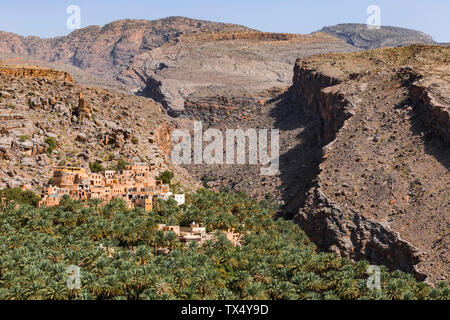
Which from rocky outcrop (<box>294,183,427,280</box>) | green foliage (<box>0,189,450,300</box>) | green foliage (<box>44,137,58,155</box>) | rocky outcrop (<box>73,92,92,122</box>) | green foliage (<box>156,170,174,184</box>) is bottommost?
rocky outcrop (<box>294,183,427,280</box>)

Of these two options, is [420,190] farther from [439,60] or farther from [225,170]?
[225,170]

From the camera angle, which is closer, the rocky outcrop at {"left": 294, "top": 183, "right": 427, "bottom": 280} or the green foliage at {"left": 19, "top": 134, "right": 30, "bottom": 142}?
the rocky outcrop at {"left": 294, "top": 183, "right": 427, "bottom": 280}

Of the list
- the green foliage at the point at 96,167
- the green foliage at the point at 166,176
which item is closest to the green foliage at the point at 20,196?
the green foliage at the point at 96,167

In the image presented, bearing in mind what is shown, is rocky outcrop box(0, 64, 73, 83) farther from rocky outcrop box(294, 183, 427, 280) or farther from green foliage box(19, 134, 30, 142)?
rocky outcrop box(294, 183, 427, 280)
